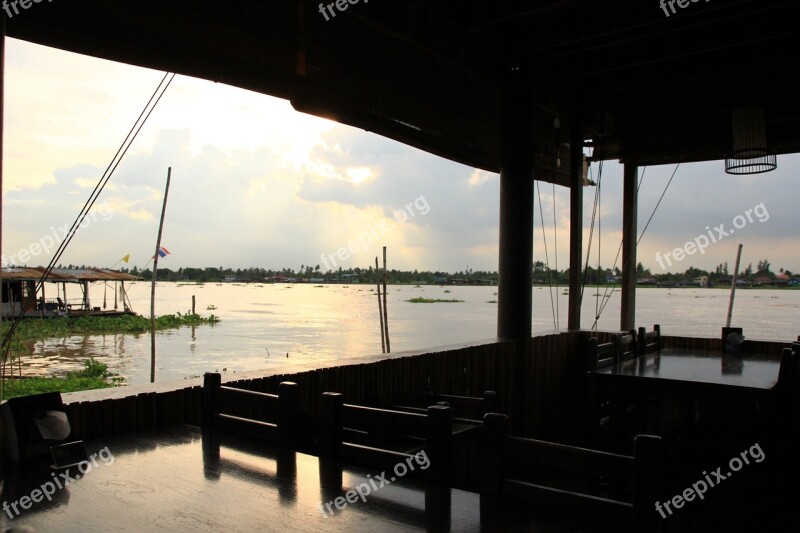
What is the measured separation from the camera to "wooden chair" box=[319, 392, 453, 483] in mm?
1980

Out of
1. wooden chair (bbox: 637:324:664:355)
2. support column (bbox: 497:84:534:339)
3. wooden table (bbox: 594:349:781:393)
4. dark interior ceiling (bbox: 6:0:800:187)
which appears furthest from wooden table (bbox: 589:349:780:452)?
dark interior ceiling (bbox: 6:0:800:187)

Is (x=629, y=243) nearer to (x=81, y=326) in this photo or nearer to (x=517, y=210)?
(x=517, y=210)

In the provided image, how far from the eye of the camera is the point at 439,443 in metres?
1.99

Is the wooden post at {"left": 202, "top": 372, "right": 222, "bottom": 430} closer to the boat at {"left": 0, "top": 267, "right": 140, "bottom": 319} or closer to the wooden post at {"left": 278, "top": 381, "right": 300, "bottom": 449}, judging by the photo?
the wooden post at {"left": 278, "top": 381, "right": 300, "bottom": 449}

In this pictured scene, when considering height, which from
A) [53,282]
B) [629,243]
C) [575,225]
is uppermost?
[575,225]

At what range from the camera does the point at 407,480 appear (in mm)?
1989

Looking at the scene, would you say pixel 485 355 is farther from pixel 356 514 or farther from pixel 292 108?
pixel 356 514

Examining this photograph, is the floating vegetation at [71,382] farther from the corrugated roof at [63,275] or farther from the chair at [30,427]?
the chair at [30,427]

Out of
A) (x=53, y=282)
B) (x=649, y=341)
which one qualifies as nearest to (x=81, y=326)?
(x=53, y=282)

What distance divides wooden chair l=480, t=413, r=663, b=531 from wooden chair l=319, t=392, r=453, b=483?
16 cm

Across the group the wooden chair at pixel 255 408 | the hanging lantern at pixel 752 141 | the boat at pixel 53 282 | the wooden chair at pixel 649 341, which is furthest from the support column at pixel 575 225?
the boat at pixel 53 282

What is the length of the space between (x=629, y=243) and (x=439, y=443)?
6543mm

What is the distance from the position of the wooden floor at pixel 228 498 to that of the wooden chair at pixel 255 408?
112 mm

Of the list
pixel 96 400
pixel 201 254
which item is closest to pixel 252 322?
pixel 201 254
